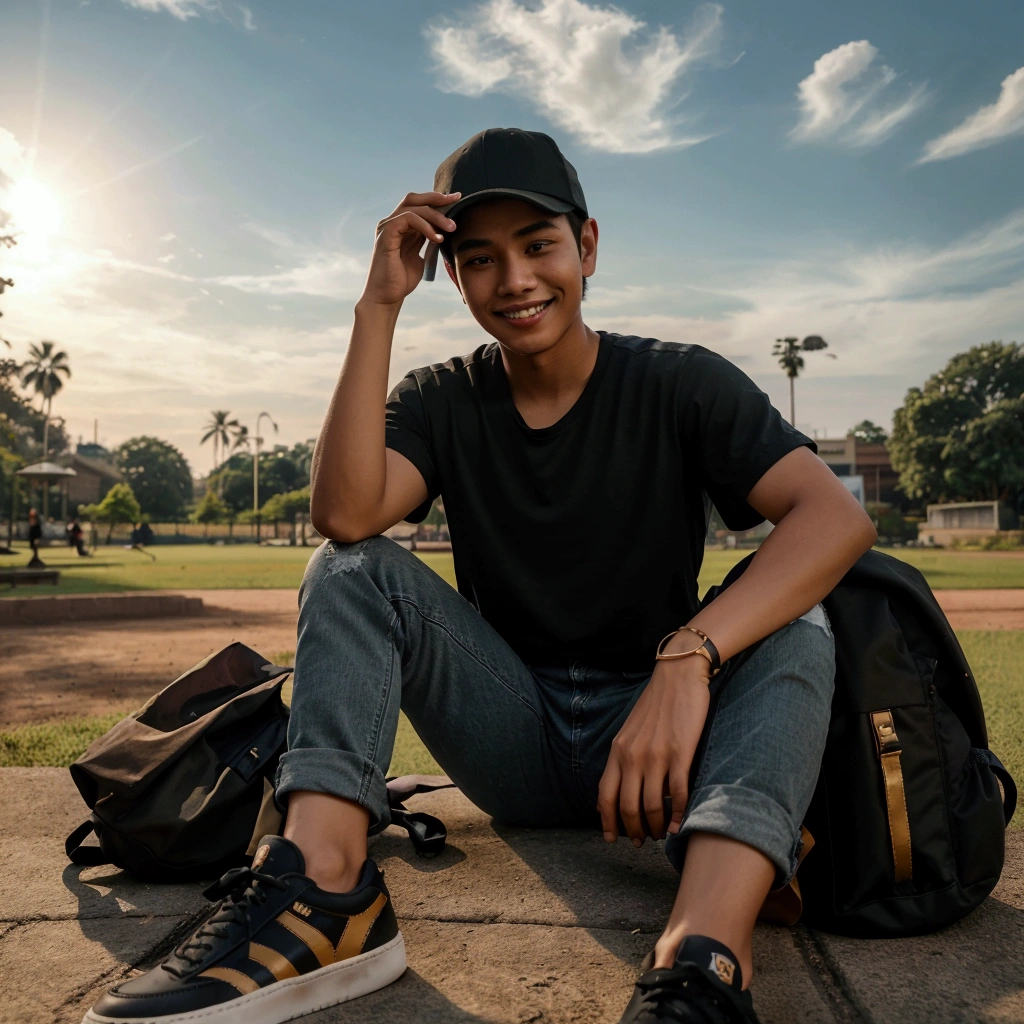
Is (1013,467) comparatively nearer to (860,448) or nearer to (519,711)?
(860,448)

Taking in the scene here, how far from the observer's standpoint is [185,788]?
7.04 feet

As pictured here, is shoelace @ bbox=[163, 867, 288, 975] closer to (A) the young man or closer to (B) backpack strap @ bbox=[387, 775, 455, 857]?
(A) the young man

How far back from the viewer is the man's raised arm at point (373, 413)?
6.80 ft

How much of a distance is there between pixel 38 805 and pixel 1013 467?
54.1 meters

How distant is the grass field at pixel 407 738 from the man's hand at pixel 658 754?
63.8 inches

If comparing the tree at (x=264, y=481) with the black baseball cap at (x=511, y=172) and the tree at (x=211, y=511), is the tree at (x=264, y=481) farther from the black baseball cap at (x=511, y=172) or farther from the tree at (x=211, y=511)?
the black baseball cap at (x=511, y=172)

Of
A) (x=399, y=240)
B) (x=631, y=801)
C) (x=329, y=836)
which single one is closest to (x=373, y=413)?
(x=399, y=240)

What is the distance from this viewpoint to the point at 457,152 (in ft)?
7.51

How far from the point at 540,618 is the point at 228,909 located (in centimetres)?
94

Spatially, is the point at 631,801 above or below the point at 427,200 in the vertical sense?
below

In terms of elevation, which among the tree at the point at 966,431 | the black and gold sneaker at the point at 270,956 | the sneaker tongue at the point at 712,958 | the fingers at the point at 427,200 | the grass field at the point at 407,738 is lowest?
the grass field at the point at 407,738

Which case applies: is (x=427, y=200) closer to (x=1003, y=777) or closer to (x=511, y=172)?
(x=511, y=172)

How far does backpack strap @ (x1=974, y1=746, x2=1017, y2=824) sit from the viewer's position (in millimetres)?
1845

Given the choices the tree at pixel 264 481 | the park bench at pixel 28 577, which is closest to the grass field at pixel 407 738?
the park bench at pixel 28 577
